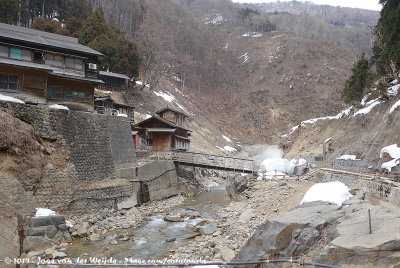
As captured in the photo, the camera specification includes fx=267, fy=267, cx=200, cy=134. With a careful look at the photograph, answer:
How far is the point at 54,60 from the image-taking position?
75.1 feet

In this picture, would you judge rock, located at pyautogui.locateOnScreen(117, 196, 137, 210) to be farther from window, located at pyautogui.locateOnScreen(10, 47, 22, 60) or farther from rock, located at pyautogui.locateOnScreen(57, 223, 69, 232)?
window, located at pyautogui.locateOnScreen(10, 47, 22, 60)

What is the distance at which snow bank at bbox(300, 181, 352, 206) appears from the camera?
10.2m

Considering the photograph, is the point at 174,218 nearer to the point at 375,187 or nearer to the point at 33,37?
the point at 375,187

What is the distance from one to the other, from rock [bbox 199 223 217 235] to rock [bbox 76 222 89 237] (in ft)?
21.6

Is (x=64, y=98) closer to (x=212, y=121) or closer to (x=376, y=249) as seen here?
(x=376, y=249)

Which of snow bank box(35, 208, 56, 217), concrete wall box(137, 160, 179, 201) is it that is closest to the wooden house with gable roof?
concrete wall box(137, 160, 179, 201)

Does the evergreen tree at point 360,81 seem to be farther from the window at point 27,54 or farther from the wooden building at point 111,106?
the window at point 27,54

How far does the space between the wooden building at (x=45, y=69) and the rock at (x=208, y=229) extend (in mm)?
15641

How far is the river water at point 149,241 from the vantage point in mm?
13156

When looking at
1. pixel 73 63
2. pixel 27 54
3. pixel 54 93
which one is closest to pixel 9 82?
pixel 27 54

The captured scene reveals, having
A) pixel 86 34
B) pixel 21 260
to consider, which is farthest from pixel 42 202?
pixel 86 34

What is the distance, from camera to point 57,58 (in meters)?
23.0

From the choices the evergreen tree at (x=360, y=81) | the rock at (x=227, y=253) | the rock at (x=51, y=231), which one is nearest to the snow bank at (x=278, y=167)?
the evergreen tree at (x=360, y=81)

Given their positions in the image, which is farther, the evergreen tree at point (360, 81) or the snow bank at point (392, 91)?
the evergreen tree at point (360, 81)
